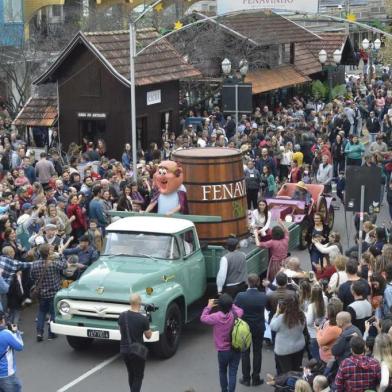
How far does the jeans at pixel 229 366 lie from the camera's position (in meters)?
11.4

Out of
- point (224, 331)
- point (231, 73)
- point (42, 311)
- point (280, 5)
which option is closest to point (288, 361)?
point (224, 331)

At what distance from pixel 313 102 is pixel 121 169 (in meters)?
22.1

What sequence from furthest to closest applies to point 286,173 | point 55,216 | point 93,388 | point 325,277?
point 286,173 < point 55,216 < point 325,277 < point 93,388

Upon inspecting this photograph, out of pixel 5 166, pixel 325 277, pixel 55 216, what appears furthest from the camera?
pixel 5 166

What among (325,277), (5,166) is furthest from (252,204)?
(325,277)

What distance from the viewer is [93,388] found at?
39.9ft

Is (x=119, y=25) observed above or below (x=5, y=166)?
above

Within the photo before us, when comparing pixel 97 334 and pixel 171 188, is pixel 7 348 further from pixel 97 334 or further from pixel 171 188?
pixel 171 188

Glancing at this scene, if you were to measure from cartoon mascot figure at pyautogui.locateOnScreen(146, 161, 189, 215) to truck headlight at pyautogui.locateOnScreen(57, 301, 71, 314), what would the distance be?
9.68 ft

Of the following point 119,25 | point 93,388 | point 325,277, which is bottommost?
point 93,388

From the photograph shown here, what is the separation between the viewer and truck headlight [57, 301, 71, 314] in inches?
507

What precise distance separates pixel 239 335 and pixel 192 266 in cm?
296

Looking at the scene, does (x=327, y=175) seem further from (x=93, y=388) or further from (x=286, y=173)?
(x=93, y=388)

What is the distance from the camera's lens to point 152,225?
13969 millimetres
